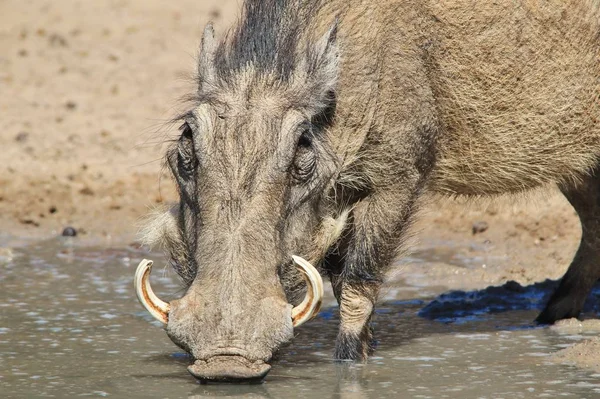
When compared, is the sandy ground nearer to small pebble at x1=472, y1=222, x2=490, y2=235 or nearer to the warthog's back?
small pebble at x1=472, y1=222, x2=490, y2=235

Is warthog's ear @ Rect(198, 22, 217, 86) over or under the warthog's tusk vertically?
over

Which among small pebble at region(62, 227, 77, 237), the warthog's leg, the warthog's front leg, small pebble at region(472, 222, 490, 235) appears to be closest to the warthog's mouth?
the warthog's front leg

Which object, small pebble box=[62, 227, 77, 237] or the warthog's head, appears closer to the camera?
the warthog's head

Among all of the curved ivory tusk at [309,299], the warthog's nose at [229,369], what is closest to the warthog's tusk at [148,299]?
the warthog's nose at [229,369]

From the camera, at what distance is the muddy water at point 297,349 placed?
4.77 metres

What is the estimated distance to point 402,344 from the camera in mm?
5676

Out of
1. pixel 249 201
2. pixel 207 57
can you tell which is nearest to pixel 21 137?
pixel 207 57

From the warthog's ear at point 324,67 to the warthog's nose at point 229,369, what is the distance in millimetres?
1251

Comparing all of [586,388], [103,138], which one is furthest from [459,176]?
[103,138]

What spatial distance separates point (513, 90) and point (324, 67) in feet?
3.54

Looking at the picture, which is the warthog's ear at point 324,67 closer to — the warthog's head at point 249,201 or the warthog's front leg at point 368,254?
the warthog's head at point 249,201

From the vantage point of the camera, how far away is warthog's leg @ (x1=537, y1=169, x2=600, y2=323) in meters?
6.34

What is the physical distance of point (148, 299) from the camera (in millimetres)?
4594

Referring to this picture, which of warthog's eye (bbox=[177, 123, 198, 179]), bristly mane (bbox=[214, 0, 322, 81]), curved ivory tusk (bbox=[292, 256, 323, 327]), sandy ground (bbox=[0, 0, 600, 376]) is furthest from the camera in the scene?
sandy ground (bbox=[0, 0, 600, 376])
